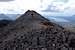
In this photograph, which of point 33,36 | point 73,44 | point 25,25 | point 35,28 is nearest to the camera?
point 73,44

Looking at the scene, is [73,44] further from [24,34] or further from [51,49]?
[24,34]

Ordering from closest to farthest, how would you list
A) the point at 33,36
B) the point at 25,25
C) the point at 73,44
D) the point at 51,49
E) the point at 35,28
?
the point at 51,49, the point at 73,44, the point at 33,36, the point at 35,28, the point at 25,25

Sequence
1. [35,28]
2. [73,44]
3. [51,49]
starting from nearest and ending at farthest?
[51,49], [73,44], [35,28]

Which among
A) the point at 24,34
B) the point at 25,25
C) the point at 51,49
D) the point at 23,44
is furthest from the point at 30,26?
the point at 51,49

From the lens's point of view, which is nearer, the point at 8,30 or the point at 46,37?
the point at 46,37

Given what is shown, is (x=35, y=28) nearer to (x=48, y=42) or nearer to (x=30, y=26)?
(x=30, y=26)

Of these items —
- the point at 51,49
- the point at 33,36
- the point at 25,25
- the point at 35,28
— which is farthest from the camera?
the point at 25,25

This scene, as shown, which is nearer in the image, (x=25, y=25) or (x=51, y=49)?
(x=51, y=49)

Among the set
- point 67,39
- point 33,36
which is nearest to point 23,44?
point 33,36
